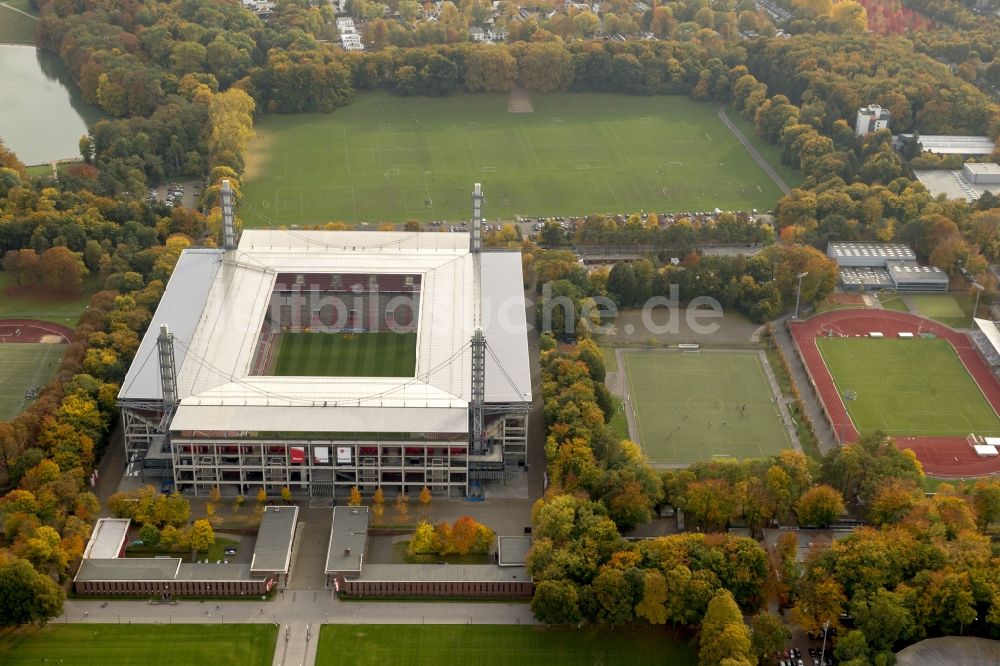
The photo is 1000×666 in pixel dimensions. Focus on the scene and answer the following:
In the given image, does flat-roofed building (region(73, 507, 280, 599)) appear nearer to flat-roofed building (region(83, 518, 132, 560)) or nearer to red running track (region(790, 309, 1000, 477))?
flat-roofed building (region(83, 518, 132, 560))

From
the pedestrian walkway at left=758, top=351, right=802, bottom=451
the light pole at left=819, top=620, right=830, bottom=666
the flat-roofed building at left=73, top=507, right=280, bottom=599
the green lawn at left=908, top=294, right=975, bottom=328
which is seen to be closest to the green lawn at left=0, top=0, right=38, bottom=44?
the flat-roofed building at left=73, top=507, right=280, bottom=599

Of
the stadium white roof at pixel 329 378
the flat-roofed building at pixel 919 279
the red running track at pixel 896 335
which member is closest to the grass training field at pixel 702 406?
the red running track at pixel 896 335

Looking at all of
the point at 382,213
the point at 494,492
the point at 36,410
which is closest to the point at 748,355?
the point at 494,492

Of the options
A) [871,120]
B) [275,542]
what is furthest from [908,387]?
[275,542]

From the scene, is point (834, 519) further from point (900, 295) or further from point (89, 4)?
point (89, 4)

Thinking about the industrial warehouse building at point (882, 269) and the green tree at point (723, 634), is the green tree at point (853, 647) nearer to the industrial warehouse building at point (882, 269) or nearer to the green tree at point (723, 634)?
the green tree at point (723, 634)

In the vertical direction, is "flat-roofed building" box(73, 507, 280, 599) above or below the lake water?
above
